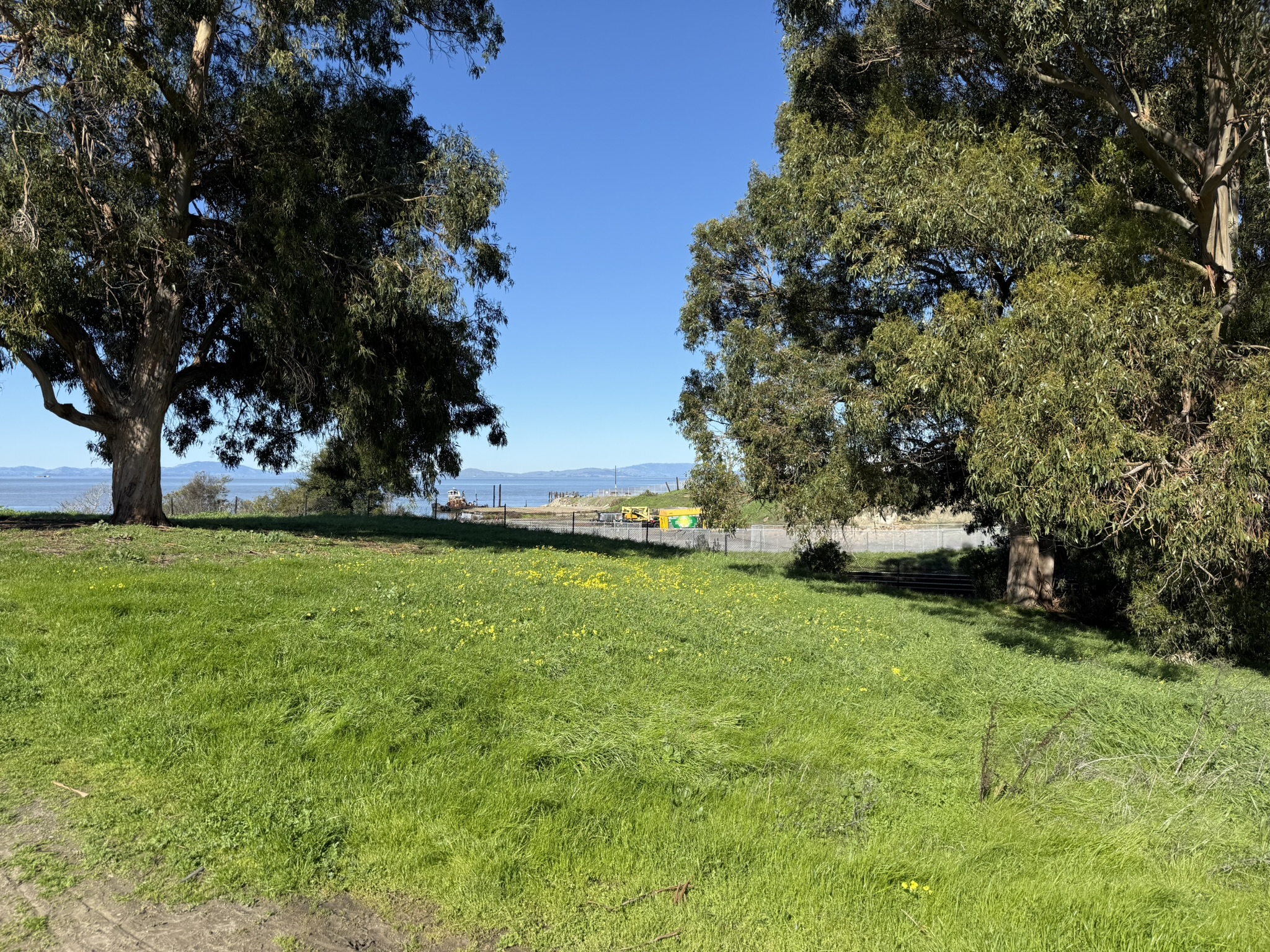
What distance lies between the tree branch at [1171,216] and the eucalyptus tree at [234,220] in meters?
10.5

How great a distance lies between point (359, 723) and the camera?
491 cm

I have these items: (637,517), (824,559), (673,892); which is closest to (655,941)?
(673,892)

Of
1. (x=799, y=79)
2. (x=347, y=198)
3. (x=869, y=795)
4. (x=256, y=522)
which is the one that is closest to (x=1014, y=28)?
(x=799, y=79)

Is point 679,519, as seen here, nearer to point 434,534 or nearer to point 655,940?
point 434,534

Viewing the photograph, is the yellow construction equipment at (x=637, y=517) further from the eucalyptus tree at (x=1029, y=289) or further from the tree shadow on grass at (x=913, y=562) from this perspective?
the eucalyptus tree at (x=1029, y=289)

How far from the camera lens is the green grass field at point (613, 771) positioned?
348 cm

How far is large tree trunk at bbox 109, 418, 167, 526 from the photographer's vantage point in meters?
13.9

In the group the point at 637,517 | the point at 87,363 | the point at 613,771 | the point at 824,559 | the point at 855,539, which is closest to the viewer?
the point at 613,771

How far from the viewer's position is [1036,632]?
1373cm

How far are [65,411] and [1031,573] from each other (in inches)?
803

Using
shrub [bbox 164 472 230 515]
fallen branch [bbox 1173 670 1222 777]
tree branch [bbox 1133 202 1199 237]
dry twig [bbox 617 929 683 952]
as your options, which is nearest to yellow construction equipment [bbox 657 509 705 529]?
shrub [bbox 164 472 230 515]

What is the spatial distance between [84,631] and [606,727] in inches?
170

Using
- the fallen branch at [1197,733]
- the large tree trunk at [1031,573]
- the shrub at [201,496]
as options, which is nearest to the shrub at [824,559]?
the large tree trunk at [1031,573]

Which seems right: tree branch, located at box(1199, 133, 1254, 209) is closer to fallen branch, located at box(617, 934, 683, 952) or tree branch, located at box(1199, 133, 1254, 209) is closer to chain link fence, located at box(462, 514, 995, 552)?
fallen branch, located at box(617, 934, 683, 952)
